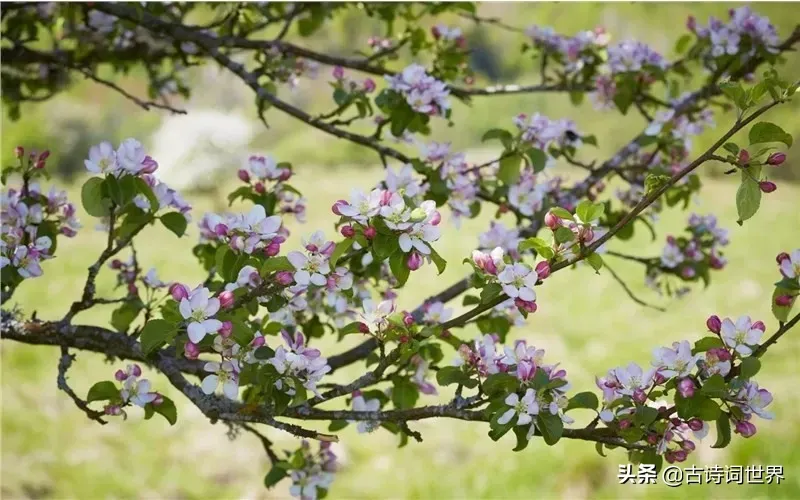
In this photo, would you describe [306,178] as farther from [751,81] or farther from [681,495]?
[751,81]

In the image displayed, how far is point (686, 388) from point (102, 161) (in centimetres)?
90

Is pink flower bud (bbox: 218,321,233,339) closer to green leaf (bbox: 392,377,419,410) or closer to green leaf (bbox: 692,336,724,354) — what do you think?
green leaf (bbox: 392,377,419,410)

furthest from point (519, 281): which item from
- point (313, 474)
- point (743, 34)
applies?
point (743, 34)

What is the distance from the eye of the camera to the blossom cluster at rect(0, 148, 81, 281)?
127 centimetres

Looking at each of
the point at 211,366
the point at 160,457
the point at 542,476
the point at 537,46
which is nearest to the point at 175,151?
the point at 160,457

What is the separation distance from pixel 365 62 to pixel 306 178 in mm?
9965

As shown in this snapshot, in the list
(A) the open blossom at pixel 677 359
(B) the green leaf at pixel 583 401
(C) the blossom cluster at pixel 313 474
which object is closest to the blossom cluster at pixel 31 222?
(C) the blossom cluster at pixel 313 474

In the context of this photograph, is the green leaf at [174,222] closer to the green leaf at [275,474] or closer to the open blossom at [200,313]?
the open blossom at [200,313]

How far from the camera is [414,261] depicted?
94 centimetres

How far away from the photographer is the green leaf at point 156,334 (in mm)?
965

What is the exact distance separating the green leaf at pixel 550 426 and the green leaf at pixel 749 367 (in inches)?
9.2

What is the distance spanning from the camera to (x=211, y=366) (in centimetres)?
105

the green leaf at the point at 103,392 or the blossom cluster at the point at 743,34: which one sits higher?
the blossom cluster at the point at 743,34

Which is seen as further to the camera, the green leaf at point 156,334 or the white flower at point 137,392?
the white flower at point 137,392
